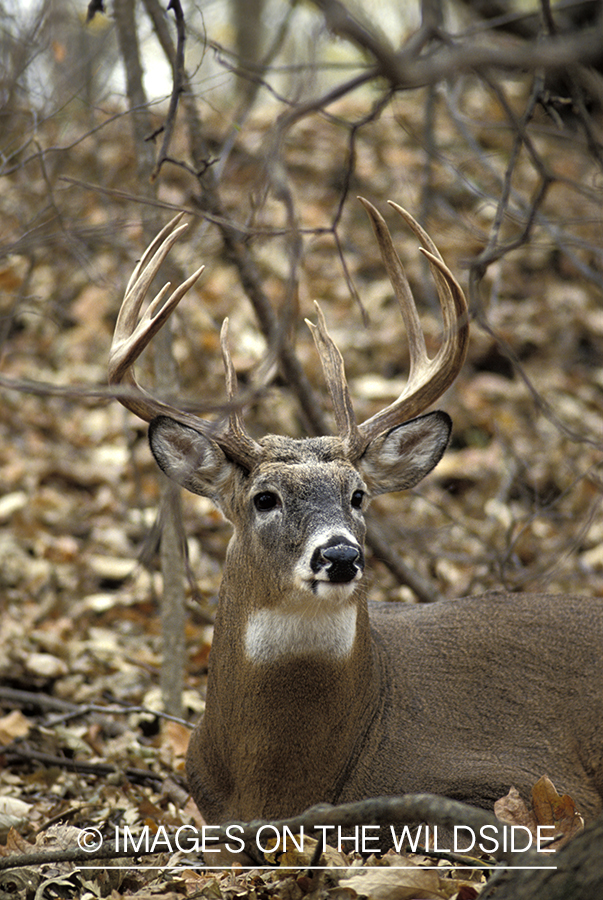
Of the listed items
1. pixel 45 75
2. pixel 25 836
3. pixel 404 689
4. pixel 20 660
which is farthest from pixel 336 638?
pixel 45 75

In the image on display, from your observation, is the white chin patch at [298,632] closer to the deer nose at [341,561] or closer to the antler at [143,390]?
the deer nose at [341,561]

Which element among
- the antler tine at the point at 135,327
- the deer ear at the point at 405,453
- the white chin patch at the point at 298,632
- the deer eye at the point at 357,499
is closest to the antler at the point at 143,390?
the antler tine at the point at 135,327

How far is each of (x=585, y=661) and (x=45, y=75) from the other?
5.88m

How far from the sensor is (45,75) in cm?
750

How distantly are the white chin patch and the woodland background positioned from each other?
1.79 feet

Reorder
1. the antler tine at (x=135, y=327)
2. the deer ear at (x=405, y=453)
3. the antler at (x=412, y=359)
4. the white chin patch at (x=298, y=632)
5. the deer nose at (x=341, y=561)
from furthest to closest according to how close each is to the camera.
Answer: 1. the deer ear at (x=405, y=453)
2. the antler at (x=412, y=359)
3. the antler tine at (x=135, y=327)
4. the white chin patch at (x=298, y=632)
5. the deer nose at (x=341, y=561)

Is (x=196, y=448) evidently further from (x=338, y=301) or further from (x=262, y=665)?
(x=338, y=301)

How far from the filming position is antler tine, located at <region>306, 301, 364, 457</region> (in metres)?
4.41

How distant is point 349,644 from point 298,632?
0.81ft

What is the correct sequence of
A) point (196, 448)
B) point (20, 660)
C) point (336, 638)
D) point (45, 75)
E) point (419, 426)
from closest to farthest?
Answer: point (336, 638) < point (196, 448) < point (419, 426) < point (20, 660) < point (45, 75)

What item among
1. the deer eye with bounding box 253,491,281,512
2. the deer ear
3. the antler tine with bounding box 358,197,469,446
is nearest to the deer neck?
the deer eye with bounding box 253,491,281,512

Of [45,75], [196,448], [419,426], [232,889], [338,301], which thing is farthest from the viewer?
[338,301]

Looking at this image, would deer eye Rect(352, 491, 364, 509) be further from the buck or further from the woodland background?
the woodland background

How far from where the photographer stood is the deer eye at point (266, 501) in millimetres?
4055
